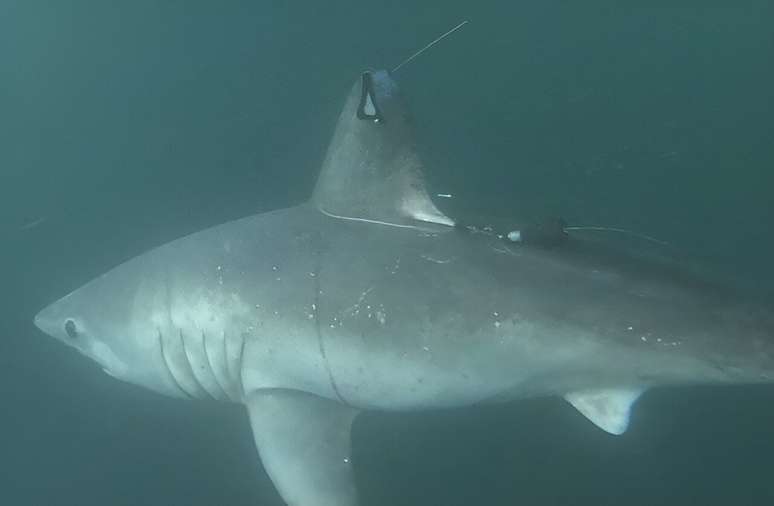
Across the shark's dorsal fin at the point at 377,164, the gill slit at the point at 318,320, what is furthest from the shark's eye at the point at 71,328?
the shark's dorsal fin at the point at 377,164

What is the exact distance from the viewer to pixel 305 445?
4594mm

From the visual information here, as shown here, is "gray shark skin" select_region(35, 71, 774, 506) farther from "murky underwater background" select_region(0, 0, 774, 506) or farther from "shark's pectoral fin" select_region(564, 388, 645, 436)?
"murky underwater background" select_region(0, 0, 774, 506)

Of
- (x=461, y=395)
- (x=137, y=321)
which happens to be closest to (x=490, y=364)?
(x=461, y=395)

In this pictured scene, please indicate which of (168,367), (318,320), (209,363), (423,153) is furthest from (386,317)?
(168,367)

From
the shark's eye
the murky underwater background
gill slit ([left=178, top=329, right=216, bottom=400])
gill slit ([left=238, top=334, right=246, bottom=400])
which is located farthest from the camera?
the murky underwater background

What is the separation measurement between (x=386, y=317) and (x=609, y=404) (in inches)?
61.8

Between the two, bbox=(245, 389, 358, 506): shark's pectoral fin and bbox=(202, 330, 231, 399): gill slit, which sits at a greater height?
bbox=(202, 330, 231, 399): gill slit

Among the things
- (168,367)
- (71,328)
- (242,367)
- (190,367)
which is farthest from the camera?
(71,328)

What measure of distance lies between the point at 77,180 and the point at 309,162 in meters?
3.80

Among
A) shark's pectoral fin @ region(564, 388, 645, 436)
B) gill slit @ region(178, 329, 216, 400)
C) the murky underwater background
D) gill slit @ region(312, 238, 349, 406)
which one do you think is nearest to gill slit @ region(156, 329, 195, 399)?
gill slit @ region(178, 329, 216, 400)

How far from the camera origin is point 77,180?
10305 mm

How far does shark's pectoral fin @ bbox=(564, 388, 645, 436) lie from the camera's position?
420cm

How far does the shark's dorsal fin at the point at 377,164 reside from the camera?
4449 mm

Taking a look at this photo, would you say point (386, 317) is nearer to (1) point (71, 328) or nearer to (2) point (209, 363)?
(2) point (209, 363)
